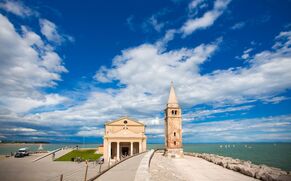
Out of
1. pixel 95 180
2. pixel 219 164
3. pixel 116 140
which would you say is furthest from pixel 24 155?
pixel 95 180

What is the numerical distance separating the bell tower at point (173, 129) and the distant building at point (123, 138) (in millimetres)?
5137

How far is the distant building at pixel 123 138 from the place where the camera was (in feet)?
140

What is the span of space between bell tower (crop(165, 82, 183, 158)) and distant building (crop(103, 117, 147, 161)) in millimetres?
5137

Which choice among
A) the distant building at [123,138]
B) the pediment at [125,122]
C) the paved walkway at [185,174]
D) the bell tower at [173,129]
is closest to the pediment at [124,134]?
the distant building at [123,138]

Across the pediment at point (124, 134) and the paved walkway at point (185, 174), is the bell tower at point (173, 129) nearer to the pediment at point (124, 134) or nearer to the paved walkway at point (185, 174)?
the pediment at point (124, 134)

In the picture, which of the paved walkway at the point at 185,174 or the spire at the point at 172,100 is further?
the spire at the point at 172,100

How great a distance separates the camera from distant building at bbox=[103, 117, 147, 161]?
1676 inches

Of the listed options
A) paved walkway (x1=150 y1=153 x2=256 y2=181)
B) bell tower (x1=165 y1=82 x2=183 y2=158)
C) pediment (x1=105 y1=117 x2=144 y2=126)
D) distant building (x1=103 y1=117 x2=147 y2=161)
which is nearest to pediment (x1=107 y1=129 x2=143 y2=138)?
distant building (x1=103 y1=117 x2=147 y2=161)

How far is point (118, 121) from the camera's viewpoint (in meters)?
47.1

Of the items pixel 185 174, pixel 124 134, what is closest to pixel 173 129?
pixel 124 134

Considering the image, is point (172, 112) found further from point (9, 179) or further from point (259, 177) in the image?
point (9, 179)

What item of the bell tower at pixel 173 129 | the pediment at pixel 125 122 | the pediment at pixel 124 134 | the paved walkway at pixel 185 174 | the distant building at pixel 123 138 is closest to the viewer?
the paved walkway at pixel 185 174

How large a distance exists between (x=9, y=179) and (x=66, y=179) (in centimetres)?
494

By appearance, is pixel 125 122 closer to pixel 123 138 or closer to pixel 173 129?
pixel 123 138
